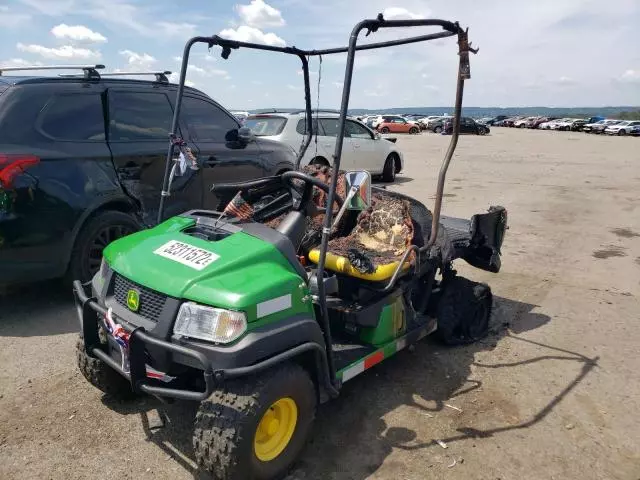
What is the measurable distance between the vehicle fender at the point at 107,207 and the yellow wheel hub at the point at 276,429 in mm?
2791

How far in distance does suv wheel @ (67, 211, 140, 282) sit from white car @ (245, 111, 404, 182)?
16.5ft


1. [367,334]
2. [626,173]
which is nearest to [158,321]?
[367,334]

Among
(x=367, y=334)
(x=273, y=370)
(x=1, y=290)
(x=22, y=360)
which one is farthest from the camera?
(x=1, y=290)

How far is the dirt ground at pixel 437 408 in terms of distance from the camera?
297cm

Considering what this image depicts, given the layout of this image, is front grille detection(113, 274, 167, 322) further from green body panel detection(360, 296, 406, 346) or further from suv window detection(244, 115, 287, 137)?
suv window detection(244, 115, 287, 137)

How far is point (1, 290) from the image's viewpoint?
5.30m

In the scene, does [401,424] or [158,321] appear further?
[401,424]

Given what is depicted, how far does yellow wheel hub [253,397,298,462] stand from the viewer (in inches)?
106

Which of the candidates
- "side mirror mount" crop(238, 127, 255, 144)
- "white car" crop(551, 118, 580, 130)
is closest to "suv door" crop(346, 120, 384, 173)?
"side mirror mount" crop(238, 127, 255, 144)

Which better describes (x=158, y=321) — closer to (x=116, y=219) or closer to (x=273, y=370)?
(x=273, y=370)

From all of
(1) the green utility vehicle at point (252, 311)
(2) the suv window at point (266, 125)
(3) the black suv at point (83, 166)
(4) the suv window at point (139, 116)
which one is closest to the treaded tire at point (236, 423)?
(1) the green utility vehicle at point (252, 311)

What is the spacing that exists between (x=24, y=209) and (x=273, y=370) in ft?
9.42

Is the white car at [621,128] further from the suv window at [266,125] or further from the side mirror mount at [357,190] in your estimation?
the side mirror mount at [357,190]

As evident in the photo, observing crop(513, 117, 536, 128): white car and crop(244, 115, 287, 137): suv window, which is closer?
crop(244, 115, 287, 137): suv window
